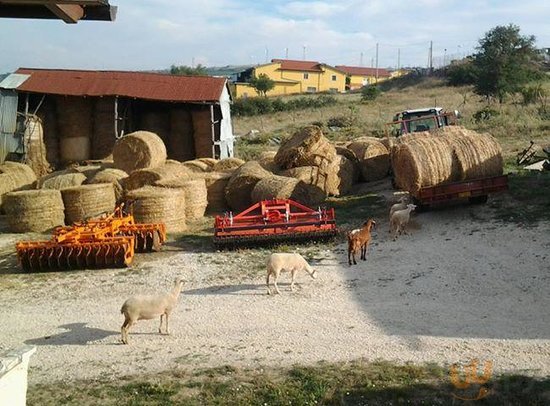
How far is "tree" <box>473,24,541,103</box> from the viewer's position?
45344 mm

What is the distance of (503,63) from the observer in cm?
4591

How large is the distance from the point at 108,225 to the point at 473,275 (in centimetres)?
802

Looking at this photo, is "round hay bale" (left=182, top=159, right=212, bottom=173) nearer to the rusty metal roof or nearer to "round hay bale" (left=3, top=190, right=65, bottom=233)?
the rusty metal roof

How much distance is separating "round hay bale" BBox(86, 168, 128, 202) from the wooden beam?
1375 cm

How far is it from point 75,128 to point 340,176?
13.1m

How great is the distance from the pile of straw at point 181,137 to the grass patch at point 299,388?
64.0ft

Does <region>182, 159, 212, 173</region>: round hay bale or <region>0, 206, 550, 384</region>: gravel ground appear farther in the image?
<region>182, 159, 212, 173</region>: round hay bale

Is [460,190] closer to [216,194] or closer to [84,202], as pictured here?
[216,194]

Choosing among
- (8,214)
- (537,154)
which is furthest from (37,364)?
(537,154)

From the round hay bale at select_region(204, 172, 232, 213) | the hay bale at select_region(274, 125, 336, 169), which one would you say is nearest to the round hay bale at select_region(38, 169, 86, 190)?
the round hay bale at select_region(204, 172, 232, 213)

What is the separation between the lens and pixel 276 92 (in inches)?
3378

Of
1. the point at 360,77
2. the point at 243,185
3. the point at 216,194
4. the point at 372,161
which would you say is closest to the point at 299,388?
the point at 243,185

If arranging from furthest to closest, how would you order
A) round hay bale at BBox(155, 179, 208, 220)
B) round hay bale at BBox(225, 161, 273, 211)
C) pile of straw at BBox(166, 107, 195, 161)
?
pile of straw at BBox(166, 107, 195, 161)
round hay bale at BBox(225, 161, 273, 211)
round hay bale at BBox(155, 179, 208, 220)

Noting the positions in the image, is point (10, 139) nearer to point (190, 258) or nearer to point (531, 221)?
point (190, 258)
